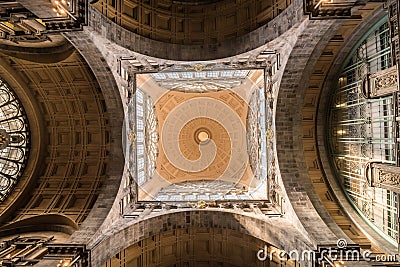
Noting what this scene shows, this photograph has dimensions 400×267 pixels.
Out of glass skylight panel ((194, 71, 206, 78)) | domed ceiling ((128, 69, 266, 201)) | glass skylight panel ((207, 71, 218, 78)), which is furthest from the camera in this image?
domed ceiling ((128, 69, 266, 201))

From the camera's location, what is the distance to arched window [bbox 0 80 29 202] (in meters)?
21.1

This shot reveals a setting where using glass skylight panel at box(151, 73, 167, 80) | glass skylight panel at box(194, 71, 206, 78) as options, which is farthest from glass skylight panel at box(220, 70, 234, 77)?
glass skylight panel at box(151, 73, 167, 80)

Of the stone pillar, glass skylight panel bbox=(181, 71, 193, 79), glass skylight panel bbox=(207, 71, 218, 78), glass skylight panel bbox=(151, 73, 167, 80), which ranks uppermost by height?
glass skylight panel bbox=(207, 71, 218, 78)

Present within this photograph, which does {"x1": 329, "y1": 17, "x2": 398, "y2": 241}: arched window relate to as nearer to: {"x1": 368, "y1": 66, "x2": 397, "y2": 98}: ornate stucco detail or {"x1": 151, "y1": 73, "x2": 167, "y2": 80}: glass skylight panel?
{"x1": 368, "y1": 66, "x2": 397, "y2": 98}: ornate stucco detail

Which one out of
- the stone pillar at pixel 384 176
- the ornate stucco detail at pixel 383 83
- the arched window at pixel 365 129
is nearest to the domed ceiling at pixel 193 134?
the arched window at pixel 365 129

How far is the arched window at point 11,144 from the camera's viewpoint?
69.2 ft

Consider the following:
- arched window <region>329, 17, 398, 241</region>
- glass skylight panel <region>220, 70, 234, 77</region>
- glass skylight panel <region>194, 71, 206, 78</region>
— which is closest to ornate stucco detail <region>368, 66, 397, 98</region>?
arched window <region>329, 17, 398, 241</region>

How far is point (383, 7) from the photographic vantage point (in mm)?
14883

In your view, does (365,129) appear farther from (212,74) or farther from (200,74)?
(200,74)

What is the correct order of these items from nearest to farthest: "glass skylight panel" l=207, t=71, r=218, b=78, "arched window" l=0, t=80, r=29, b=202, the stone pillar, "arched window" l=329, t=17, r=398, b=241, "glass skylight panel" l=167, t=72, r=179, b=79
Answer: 1. the stone pillar
2. "arched window" l=329, t=17, r=398, b=241
3. "arched window" l=0, t=80, r=29, b=202
4. "glass skylight panel" l=167, t=72, r=179, b=79
5. "glass skylight panel" l=207, t=71, r=218, b=78

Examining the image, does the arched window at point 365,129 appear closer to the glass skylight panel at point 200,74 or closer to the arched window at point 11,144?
the glass skylight panel at point 200,74

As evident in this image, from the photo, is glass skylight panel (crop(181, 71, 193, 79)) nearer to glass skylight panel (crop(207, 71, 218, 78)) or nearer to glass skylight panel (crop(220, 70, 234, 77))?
glass skylight panel (crop(207, 71, 218, 78))

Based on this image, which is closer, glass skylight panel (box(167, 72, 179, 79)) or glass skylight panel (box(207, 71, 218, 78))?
glass skylight panel (box(167, 72, 179, 79))

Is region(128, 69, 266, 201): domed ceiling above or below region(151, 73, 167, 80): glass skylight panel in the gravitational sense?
below
